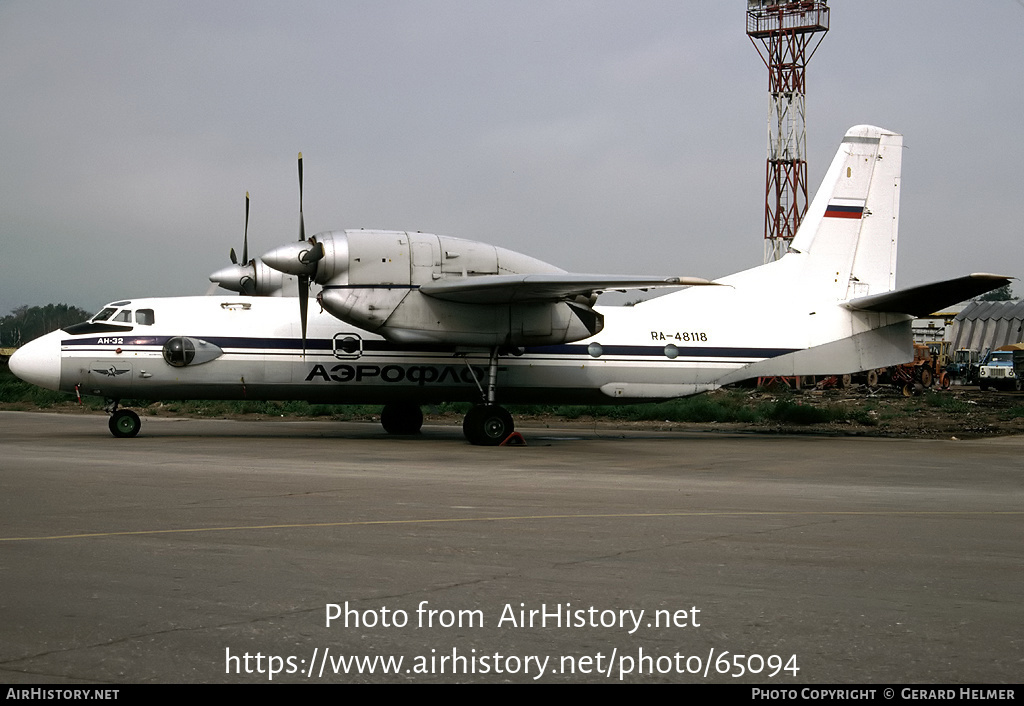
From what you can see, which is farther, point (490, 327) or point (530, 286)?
point (490, 327)

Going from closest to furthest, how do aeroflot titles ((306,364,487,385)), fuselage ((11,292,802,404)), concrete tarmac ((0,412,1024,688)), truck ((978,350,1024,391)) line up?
concrete tarmac ((0,412,1024,688)), fuselage ((11,292,802,404)), aeroflot titles ((306,364,487,385)), truck ((978,350,1024,391))

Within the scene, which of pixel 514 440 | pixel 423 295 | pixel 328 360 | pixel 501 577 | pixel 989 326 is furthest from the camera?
pixel 989 326

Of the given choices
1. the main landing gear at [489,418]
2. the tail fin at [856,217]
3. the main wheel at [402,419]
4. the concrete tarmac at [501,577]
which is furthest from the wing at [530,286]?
the tail fin at [856,217]

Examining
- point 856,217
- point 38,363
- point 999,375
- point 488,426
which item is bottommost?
point 488,426

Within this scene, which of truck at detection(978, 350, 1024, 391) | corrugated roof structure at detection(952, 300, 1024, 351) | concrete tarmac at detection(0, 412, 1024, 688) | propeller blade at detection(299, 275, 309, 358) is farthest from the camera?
corrugated roof structure at detection(952, 300, 1024, 351)

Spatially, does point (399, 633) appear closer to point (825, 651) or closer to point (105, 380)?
point (825, 651)

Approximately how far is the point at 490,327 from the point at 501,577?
14.7 m

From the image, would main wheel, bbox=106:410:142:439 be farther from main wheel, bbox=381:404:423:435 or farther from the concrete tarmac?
the concrete tarmac

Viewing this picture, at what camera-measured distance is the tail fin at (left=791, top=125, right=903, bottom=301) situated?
24625 millimetres

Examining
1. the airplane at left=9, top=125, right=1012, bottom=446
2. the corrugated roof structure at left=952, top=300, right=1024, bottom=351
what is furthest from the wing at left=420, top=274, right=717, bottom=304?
the corrugated roof structure at left=952, top=300, right=1024, bottom=351

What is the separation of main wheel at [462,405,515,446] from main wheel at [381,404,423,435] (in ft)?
12.0

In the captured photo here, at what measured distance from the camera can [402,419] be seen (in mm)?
24344

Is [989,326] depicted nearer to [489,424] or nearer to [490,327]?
[490,327]

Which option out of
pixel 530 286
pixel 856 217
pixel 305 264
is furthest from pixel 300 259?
pixel 856 217
